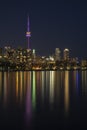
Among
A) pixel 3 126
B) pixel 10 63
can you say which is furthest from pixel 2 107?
pixel 10 63

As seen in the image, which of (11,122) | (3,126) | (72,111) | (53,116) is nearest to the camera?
(3,126)

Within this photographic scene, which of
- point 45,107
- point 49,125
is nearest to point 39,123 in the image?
point 49,125

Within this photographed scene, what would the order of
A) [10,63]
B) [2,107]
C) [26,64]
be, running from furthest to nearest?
[26,64] < [10,63] < [2,107]

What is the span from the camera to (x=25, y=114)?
23.1 meters

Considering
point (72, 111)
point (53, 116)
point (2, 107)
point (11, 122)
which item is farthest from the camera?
point (2, 107)

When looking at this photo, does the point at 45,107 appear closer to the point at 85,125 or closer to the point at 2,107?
the point at 2,107

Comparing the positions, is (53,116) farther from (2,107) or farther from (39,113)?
(2,107)

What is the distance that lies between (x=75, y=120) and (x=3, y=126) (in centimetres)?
455

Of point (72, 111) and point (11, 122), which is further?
point (72, 111)

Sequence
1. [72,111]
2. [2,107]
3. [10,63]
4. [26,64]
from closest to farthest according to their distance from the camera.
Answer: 1. [72,111]
2. [2,107]
3. [10,63]
4. [26,64]

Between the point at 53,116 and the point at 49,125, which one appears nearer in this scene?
the point at 49,125

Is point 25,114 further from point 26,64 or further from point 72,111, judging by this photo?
point 26,64

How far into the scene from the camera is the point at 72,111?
24.3 m

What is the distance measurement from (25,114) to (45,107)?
3.66 meters
